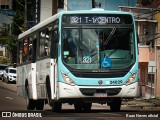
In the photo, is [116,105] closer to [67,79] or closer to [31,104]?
[67,79]

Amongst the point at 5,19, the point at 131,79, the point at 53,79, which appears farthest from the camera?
the point at 5,19

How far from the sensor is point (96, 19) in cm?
2102

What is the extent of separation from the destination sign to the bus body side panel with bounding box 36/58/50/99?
86.4 inches

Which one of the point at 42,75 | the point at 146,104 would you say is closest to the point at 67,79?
the point at 42,75

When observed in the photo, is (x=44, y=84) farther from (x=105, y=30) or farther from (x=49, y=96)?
(x=105, y=30)

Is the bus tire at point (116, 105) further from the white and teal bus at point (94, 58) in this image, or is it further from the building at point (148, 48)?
the building at point (148, 48)

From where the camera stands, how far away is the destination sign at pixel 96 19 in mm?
20922

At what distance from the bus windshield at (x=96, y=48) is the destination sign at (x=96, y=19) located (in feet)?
0.93

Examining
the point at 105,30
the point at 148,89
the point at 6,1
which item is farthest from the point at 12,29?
the point at 105,30

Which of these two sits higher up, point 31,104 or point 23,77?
point 23,77

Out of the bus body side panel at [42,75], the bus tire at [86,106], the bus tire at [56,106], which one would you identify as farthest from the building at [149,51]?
the bus tire at [56,106]

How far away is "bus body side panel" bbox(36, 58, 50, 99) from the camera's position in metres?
22.8

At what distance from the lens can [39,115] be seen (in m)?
21.1

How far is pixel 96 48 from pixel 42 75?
4120 mm
